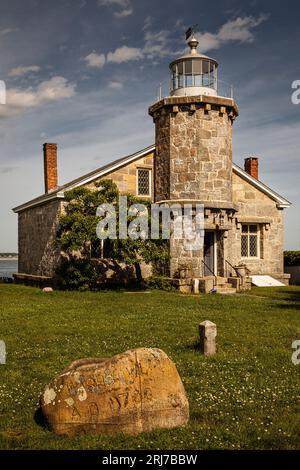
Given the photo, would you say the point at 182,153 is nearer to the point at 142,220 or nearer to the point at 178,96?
the point at 178,96

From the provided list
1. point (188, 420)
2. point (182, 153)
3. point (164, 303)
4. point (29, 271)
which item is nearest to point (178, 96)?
point (182, 153)

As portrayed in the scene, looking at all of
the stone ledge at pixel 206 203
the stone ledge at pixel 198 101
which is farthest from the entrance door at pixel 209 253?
the stone ledge at pixel 198 101

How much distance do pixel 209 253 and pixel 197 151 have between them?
16.5 feet

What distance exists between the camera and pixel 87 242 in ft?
71.5

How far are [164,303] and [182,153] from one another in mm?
8501

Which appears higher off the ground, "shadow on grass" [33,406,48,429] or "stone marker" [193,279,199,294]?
"stone marker" [193,279,199,294]

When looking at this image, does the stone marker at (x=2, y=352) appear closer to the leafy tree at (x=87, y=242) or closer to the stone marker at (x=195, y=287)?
the leafy tree at (x=87, y=242)

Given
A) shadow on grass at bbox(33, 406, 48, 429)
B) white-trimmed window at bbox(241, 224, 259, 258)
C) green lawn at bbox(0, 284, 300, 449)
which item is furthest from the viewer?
white-trimmed window at bbox(241, 224, 259, 258)

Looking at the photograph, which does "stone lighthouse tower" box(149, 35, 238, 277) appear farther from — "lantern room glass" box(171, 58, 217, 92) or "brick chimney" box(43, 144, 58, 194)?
"brick chimney" box(43, 144, 58, 194)

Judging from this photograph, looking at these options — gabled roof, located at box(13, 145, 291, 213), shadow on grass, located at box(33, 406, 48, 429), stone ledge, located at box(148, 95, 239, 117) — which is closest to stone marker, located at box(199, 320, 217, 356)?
→ shadow on grass, located at box(33, 406, 48, 429)

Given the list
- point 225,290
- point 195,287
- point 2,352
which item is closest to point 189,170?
point 195,287

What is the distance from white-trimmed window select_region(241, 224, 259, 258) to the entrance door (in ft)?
14.6

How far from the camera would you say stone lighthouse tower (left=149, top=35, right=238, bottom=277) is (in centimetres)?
2169

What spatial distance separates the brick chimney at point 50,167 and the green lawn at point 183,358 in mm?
10674
